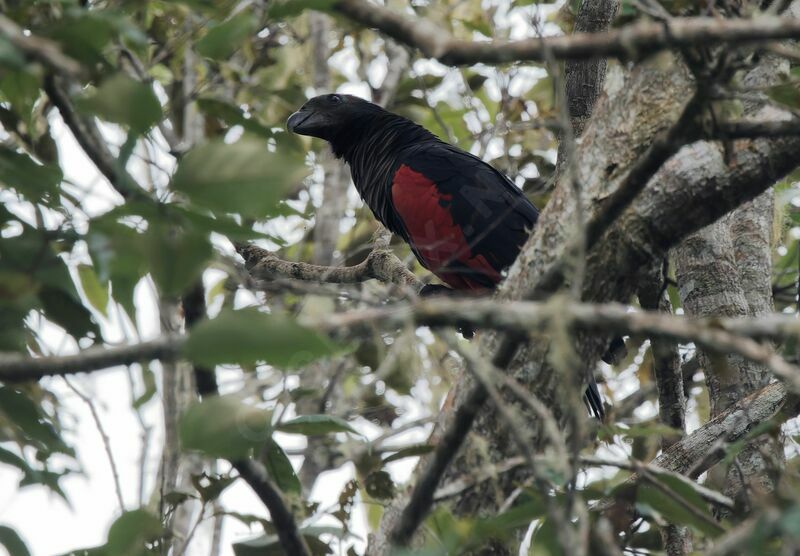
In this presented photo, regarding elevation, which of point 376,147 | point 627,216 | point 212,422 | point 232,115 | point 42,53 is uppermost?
point 376,147

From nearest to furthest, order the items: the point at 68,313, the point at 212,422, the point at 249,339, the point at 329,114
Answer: the point at 249,339
the point at 212,422
the point at 68,313
the point at 329,114

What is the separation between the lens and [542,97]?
5.30 metres

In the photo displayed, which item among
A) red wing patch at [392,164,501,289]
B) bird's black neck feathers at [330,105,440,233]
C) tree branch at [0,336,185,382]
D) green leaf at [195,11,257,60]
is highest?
bird's black neck feathers at [330,105,440,233]

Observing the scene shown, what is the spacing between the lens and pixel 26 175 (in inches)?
62.2

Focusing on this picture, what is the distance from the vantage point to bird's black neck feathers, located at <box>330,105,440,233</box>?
15.2 ft

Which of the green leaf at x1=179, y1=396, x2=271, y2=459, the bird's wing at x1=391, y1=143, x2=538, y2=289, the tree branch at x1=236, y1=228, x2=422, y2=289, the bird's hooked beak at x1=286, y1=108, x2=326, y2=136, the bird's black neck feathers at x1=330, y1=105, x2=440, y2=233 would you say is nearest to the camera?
the green leaf at x1=179, y1=396, x2=271, y2=459

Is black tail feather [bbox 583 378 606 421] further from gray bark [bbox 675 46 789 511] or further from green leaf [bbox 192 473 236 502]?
green leaf [bbox 192 473 236 502]

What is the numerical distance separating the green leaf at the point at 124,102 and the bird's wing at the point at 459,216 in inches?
114

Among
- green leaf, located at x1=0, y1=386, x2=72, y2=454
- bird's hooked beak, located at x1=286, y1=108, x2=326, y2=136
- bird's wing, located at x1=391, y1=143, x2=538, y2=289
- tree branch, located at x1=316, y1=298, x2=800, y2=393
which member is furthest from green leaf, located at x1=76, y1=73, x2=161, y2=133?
bird's hooked beak, located at x1=286, y1=108, x2=326, y2=136

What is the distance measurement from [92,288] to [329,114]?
2794 millimetres

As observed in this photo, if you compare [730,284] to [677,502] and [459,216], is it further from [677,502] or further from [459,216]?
[677,502]

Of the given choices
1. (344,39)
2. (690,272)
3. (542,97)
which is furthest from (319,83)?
(690,272)

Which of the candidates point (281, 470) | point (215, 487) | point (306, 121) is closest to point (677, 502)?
point (281, 470)

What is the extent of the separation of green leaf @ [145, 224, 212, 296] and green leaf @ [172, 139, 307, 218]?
65 mm
